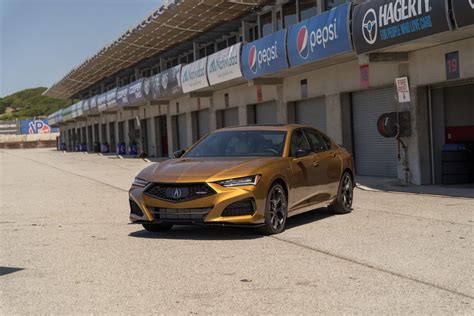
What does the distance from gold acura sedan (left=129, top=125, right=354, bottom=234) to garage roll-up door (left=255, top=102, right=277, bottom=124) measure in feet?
43.9

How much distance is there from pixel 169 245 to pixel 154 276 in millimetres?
1705

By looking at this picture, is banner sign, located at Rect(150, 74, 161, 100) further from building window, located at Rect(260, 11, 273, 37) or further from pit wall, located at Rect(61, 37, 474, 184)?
building window, located at Rect(260, 11, 273, 37)

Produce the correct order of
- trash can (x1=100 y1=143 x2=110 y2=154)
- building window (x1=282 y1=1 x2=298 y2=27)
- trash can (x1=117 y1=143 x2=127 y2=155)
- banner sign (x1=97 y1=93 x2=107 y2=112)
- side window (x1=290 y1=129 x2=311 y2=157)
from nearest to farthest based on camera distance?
side window (x1=290 y1=129 x2=311 y2=157) → building window (x1=282 y1=1 x2=298 y2=27) → banner sign (x1=97 y1=93 x2=107 y2=112) → trash can (x1=117 y1=143 x2=127 y2=155) → trash can (x1=100 y1=143 x2=110 y2=154)

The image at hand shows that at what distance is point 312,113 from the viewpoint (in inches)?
828

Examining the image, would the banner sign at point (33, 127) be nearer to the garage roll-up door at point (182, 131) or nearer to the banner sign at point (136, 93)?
the banner sign at point (136, 93)

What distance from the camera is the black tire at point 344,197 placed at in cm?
1049

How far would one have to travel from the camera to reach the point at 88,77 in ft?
169

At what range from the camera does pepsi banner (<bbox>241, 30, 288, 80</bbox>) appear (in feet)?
61.0

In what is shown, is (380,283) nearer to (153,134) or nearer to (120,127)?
(153,134)

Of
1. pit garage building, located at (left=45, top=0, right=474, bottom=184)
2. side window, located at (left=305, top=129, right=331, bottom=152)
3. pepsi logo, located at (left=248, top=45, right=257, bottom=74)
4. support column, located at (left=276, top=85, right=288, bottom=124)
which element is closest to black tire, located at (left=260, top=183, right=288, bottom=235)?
side window, located at (left=305, top=129, right=331, bottom=152)

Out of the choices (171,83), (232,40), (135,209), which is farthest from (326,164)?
(171,83)

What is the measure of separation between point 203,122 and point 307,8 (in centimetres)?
1127

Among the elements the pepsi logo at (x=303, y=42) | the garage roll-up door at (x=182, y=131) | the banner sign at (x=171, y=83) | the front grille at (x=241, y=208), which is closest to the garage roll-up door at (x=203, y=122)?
the banner sign at (x=171, y=83)

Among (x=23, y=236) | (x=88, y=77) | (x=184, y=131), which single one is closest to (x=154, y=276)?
(x=23, y=236)
